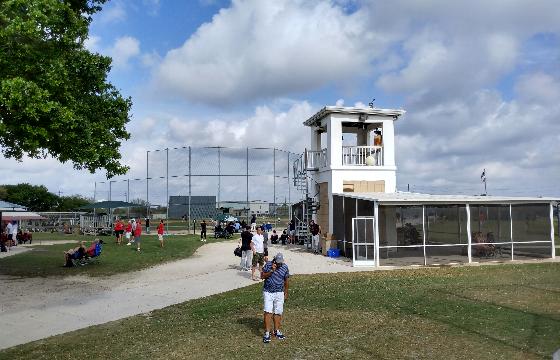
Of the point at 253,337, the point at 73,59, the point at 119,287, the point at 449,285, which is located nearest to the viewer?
the point at 253,337

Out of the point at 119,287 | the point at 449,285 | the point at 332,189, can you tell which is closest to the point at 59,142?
the point at 119,287

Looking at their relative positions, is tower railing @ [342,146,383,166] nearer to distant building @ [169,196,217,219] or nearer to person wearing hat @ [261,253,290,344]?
person wearing hat @ [261,253,290,344]

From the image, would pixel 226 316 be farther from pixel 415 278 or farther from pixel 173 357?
pixel 415 278

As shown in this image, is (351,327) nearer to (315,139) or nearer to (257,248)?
(257,248)

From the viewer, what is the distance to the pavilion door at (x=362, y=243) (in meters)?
19.5

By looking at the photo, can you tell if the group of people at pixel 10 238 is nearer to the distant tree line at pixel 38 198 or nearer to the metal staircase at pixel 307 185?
the metal staircase at pixel 307 185

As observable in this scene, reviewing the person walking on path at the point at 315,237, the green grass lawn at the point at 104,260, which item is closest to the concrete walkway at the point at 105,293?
the green grass lawn at the point at 104,260

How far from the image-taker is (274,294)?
8.54m

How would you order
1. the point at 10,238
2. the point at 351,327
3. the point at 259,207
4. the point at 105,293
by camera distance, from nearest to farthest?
the point at 351,327, the point at 105,293, the point at 10,238, the point at 259,207

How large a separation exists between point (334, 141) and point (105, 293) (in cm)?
1387

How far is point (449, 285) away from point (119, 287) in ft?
31.9

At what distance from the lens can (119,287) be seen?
14.8 meters

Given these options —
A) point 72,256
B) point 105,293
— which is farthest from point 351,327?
point 72,256

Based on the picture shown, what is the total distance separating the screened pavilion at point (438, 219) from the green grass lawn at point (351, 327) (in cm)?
603
